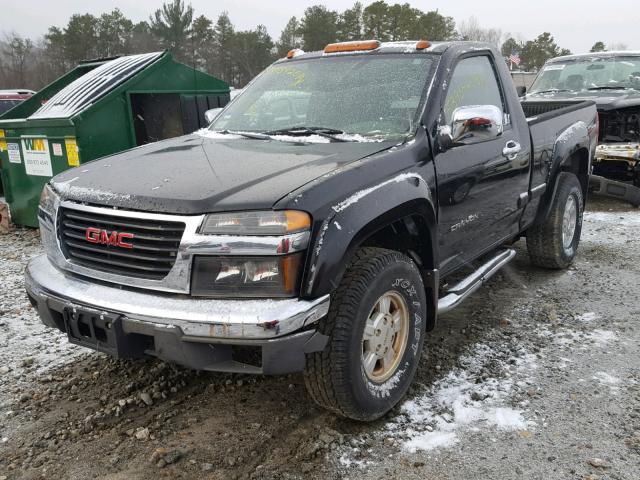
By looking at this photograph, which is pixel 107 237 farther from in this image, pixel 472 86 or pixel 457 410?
pixel 472 86

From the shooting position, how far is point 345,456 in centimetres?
262

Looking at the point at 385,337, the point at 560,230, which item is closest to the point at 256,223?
the point at 385,337

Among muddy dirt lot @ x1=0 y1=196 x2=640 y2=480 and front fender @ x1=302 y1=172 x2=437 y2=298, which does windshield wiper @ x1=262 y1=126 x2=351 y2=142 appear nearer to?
front fender @ x1=302 y1=172 x2=437 y2=298

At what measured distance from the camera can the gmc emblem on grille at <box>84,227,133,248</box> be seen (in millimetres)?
2527

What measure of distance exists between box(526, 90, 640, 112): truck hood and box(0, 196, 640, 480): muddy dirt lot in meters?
4.51

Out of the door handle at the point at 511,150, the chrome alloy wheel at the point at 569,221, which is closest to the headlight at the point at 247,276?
the door handle at the point at 511,150

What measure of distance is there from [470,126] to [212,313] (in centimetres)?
186

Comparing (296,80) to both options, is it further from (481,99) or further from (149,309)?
(149,309)

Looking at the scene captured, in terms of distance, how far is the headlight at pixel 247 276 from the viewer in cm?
232

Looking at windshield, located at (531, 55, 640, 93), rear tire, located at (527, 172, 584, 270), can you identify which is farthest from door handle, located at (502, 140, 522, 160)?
windshield, located at (531, 55, 640, 93)

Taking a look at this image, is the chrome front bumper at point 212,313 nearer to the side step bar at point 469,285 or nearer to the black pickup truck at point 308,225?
the black pickup truck at point 308,225

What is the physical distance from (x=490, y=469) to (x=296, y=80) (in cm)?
262

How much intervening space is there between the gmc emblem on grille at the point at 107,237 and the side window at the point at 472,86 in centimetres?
190

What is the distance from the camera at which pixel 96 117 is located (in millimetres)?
6191
